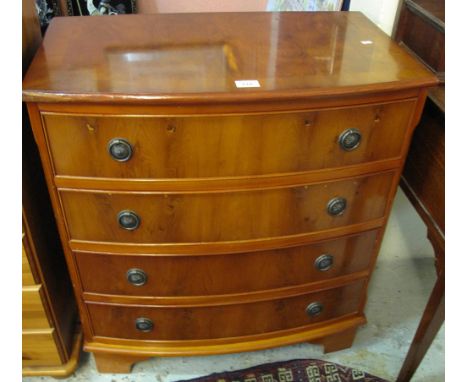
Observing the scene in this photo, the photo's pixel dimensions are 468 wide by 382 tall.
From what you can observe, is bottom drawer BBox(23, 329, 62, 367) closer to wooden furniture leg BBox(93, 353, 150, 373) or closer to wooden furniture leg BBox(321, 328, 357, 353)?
wooden furniture leg BBox(93, 353, 150, 373)

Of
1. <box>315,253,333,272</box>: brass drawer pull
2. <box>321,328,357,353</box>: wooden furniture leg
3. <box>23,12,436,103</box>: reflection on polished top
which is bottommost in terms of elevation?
<box>321,328,357,353</box>: wooden furniture leg

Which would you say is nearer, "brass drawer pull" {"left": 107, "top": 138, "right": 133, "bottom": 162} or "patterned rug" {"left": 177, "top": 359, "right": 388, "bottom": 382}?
"brass drawer pull" {"left": 107, "top": 138, "right": 133, "bottom": 162}

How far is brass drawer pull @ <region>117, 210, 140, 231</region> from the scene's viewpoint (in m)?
1.10

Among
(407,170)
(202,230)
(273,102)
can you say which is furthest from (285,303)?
(273,102)

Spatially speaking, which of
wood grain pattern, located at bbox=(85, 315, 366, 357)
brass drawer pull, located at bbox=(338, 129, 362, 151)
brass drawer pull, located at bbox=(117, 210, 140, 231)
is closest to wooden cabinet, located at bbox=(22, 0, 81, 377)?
wood grain pattern, located at bbox=(85, 315, 366, 357)

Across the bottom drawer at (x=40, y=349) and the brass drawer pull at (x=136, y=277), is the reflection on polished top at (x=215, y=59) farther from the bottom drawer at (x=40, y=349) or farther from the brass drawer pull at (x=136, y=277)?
the bottom drawer at (x=40, y=349)

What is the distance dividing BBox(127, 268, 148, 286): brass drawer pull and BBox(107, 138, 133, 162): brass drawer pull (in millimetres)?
343

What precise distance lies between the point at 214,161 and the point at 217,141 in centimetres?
5

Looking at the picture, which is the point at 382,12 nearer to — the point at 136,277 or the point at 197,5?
the point at 197,5

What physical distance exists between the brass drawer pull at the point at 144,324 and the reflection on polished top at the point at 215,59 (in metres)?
0.68

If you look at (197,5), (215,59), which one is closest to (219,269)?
(215,59)

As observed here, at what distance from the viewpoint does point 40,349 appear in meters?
1.39

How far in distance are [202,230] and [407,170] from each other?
23.9 inches

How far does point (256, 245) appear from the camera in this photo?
1.20 metres
